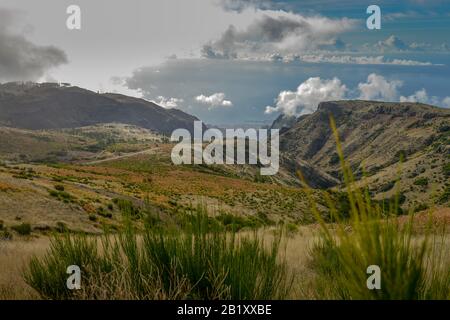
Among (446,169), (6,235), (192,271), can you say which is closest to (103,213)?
(6,235)

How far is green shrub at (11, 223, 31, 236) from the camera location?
76.6ft

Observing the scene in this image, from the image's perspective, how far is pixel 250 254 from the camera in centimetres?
597

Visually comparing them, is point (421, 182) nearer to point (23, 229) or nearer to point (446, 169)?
point (446, 169)

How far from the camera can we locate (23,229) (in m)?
23.6

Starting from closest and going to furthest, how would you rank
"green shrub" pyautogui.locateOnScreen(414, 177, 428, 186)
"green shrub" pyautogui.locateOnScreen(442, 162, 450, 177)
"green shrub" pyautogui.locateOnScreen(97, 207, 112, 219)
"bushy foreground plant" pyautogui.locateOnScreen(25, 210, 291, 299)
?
"bushy foreground plant" pyautogui.locateOnScreen(25, 210, 291, 299) < "green shrub" pyautogui.locateOnScreen(97, 207, 112, 219) < "green shrub" pyautogui.locateOnScreen(414, 177, 428, 186) < "green shrub" pyautogui.locateOnScreen(442, 162, 450, 177)

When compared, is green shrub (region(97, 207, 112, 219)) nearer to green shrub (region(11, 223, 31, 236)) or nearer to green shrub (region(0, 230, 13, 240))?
green shrub (region(11, 223, 31, 236))

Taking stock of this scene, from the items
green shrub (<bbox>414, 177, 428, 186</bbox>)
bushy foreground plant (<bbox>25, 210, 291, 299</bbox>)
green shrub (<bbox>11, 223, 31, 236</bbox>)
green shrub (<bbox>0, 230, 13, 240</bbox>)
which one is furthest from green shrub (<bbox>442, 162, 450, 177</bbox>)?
bushy foreground plant (<bbox>25, 210, 291, 299</bbox>)

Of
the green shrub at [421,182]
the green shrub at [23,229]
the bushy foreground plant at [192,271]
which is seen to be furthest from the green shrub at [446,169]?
the bushy foreground plant at [192,271]

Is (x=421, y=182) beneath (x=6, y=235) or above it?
beneath

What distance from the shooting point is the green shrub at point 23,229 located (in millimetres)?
23352

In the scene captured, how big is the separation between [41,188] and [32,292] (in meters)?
31.3
